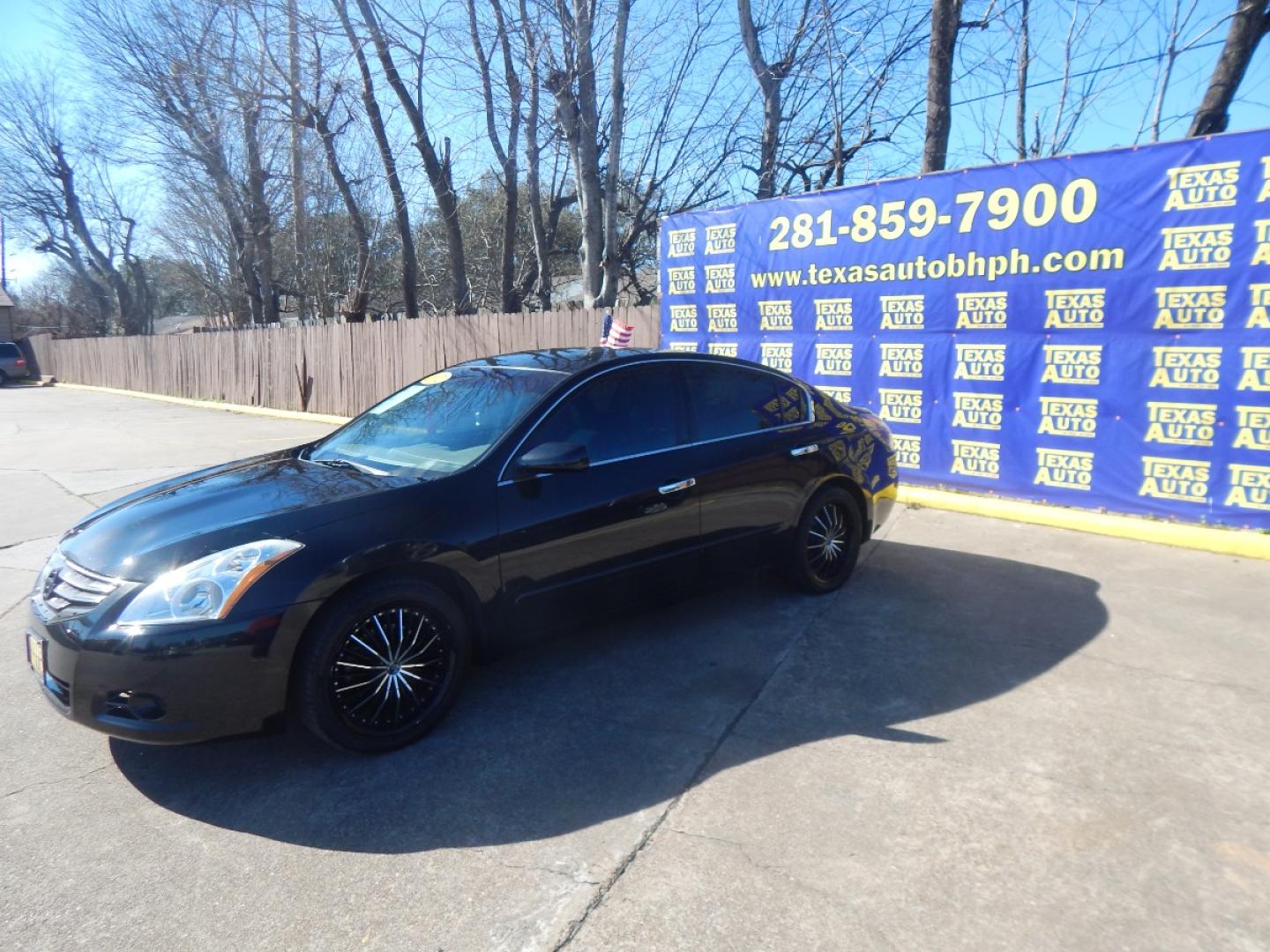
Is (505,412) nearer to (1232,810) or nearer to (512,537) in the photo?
(512,537)

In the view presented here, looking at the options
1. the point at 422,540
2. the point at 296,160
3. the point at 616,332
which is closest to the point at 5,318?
the point at 296,160

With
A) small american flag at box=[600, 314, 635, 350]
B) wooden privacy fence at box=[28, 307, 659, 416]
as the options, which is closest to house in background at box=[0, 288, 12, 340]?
wooden privacy fence at box=[28, 307, 659, 416]

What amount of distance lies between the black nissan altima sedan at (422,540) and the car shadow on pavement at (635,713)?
0.27 meters

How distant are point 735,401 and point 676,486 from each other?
33.7 inches

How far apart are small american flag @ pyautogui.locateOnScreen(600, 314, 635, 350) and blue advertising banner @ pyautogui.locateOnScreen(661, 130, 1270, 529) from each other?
5.14 ft

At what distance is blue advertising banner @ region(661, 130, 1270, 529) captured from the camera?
6219 mm

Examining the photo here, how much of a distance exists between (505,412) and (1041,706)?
9.39 ft

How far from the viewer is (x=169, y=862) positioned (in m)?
2.77

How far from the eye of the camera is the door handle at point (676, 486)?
425 centimetres

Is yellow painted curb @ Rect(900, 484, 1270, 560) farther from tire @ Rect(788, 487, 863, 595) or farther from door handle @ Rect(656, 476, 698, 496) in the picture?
door handle @ Rect(656, 476, 698, 496)

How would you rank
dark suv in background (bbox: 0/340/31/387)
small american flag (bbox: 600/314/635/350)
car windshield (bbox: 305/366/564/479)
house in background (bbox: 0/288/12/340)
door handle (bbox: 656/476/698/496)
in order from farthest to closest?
house in background (bbox: 0/288/12/340), dark suv in background (bbox: 0/340/31/387), small american flag (bbox: 600/314/635/350), door handle (bbox: 656/476/698/496), car windshield (bbox: 305/366/564/479)

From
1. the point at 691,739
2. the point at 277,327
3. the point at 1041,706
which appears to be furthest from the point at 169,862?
the point at 277,327

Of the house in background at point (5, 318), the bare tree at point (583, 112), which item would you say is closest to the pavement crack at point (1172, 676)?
the bare tree at point (583, 112)

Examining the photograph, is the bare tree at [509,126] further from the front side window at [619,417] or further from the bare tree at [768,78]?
the front side window at [619,417]
